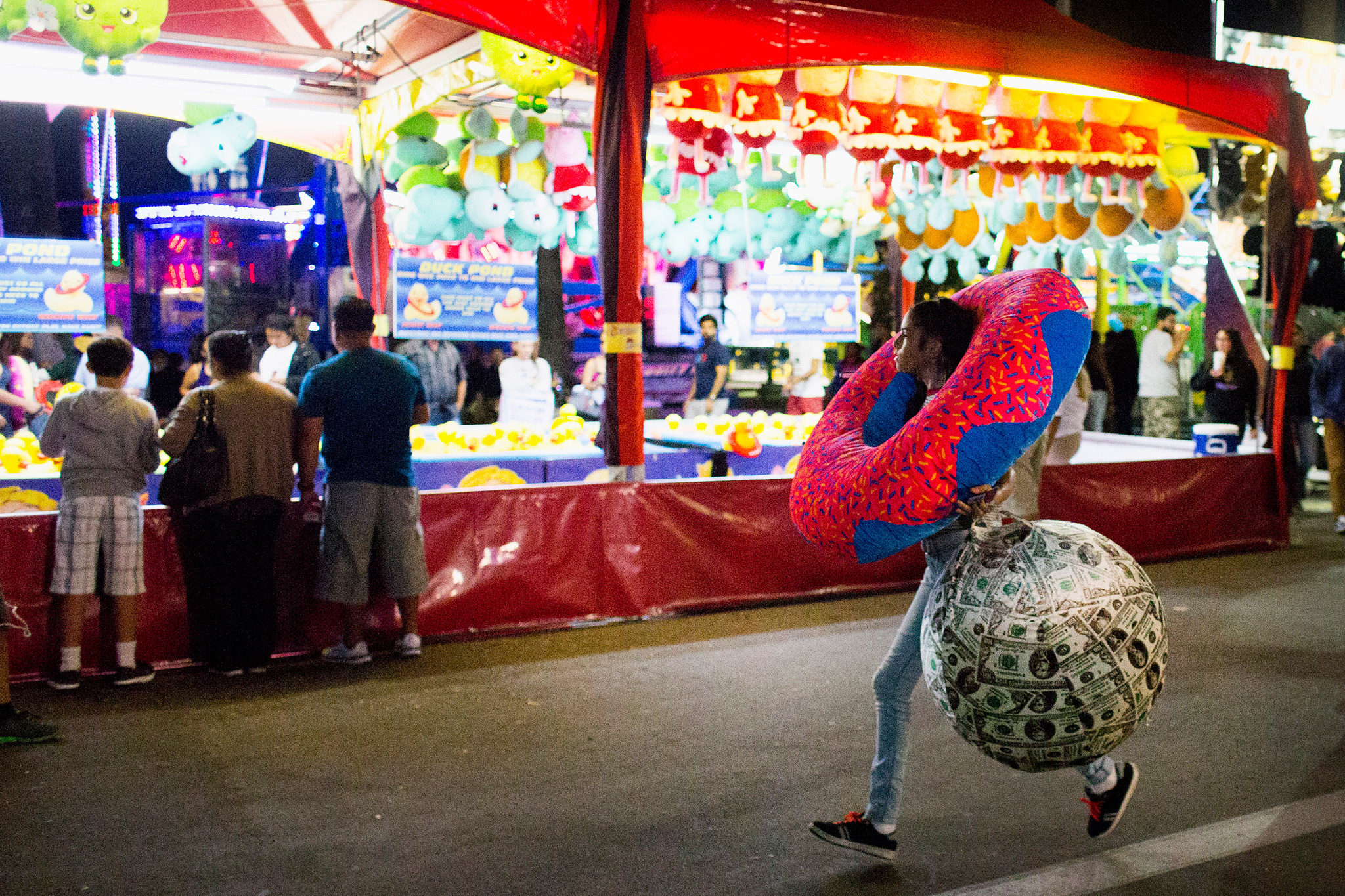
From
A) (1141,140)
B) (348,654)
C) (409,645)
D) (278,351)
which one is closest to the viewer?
(348,654)

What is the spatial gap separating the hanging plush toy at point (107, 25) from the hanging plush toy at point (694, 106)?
3160mm

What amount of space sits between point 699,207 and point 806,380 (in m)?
2.42

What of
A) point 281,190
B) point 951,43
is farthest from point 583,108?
point 281,190

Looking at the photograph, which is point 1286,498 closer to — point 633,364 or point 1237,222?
point 1237,222

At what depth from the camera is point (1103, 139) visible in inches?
369

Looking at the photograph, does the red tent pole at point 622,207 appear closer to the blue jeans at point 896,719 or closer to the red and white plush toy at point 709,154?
the red and white plush toy at point 709,154

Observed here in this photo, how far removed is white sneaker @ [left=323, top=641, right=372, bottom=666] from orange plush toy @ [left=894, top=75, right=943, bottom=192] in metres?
5.32

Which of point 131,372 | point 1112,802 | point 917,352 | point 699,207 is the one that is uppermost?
point 699,207

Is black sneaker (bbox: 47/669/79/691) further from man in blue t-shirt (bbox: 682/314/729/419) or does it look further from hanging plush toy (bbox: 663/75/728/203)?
man in blue t-shirt (bbox: 682/314/729/419)

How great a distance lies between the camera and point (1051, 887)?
3492mm

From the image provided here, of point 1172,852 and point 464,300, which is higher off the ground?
point 464,300

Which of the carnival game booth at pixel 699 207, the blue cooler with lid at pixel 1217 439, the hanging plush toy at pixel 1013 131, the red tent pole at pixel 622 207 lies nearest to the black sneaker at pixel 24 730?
the carnival game booth at pixel 699 207

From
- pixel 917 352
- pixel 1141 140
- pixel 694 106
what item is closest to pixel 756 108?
pixel 694 106

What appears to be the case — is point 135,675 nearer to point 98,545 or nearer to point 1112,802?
point 98,545
